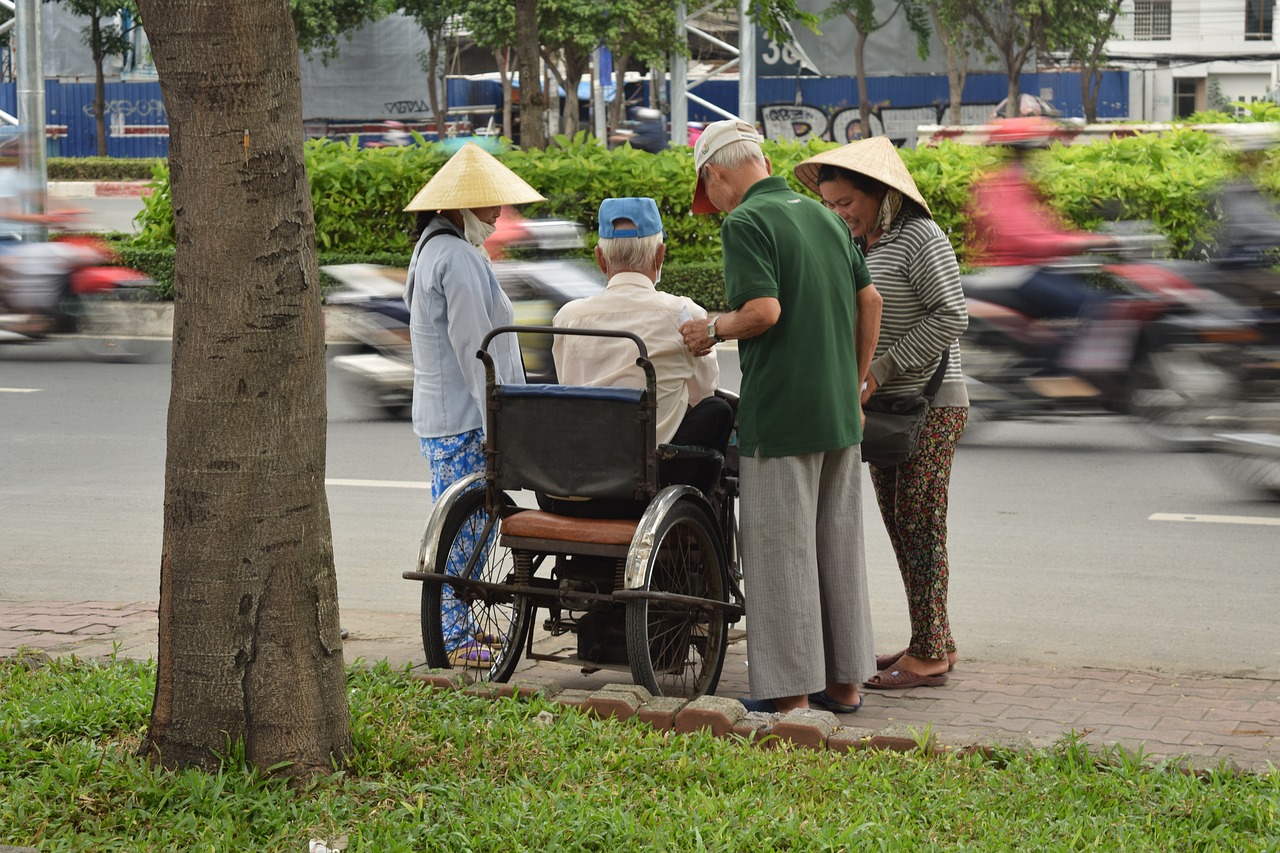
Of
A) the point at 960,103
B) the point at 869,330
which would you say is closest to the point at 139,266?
the point at 869,330

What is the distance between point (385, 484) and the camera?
8961 mm

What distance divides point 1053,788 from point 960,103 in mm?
43992

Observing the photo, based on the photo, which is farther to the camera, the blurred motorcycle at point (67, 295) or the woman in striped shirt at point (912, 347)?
the blurred motorcycle at point (67, 295)

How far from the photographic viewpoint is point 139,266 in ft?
50.7

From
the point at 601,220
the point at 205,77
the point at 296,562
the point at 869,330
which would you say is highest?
the point at 205,77

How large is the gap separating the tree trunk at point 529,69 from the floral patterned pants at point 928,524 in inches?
469

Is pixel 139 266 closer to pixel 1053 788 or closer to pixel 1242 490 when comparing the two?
pixel 1242 490

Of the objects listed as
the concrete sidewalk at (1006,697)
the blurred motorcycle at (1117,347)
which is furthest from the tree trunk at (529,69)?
the concrete sidewalk at (1006,697)

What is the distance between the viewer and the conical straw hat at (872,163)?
5.02 meters

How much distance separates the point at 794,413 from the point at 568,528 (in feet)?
2.61

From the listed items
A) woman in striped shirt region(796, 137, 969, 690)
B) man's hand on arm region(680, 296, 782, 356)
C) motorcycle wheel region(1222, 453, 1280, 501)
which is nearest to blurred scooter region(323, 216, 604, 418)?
motorcycle wheel region(1222, 453, 1280, 501)

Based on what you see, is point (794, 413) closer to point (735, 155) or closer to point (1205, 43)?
point (735, 155)

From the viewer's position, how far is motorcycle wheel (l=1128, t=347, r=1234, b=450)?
360 inches

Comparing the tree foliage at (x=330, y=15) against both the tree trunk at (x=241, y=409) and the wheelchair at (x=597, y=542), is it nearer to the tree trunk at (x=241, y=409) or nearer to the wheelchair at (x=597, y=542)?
the wheelchair at (x=597, y=542)
